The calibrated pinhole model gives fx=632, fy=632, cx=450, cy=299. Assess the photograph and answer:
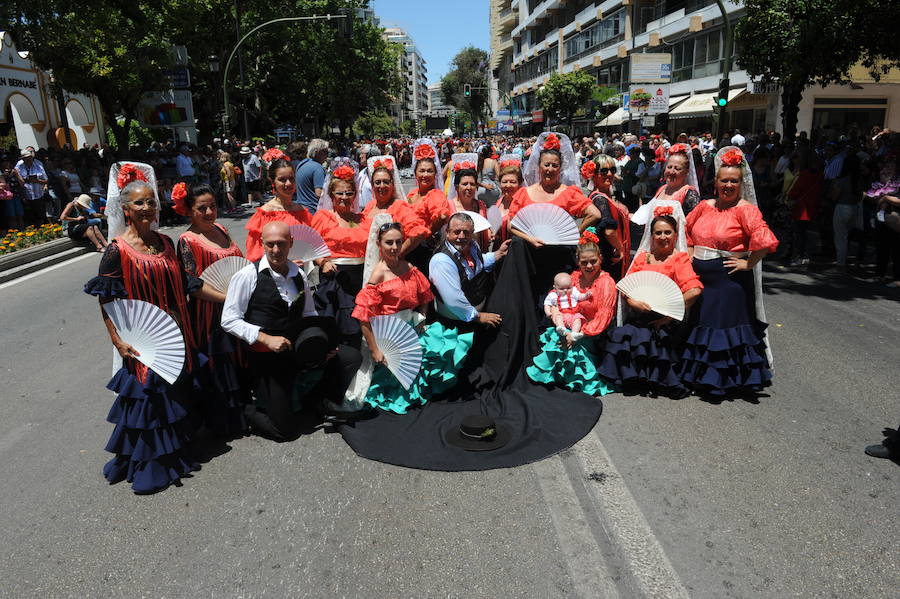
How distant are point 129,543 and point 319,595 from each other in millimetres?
1139

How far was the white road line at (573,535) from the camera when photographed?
2893mm

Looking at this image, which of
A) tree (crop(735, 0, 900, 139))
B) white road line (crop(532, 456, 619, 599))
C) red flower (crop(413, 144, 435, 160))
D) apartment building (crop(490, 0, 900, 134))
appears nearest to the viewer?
white road line (crop(532, 456, 619, 599))

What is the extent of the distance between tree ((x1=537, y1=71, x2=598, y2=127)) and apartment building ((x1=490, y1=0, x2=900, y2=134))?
1677 mm

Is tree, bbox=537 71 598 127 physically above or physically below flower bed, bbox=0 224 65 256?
above

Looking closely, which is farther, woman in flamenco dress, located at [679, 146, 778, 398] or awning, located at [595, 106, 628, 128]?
awning, located at [595, 106, 628, 128]

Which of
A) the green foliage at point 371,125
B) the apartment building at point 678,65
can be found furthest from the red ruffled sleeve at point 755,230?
the green foliage at point 371,125

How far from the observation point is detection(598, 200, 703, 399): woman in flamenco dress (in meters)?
4.91

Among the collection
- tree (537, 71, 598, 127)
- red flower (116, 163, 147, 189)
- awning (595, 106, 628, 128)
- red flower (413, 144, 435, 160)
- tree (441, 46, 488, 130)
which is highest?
tree (441, 46, 488, 130)

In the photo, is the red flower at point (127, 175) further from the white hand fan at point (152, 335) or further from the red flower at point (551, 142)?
the red flower at point (551, 142)

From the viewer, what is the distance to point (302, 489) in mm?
3740

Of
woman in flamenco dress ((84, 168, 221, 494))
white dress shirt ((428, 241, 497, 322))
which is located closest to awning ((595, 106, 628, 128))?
white dress shirt ((428, 241, 497, 322))

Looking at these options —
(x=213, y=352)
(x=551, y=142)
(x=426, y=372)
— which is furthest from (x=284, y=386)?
(x=551, y=142)

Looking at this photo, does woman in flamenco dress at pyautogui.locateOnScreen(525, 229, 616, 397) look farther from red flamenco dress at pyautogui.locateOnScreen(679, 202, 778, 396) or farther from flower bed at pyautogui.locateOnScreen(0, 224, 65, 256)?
flower bed at pyautogui.locateOnScreen(0, 224, 65, 256)

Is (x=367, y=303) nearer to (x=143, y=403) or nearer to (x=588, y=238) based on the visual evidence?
(x=143, y=403)
